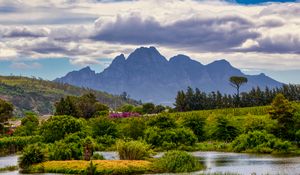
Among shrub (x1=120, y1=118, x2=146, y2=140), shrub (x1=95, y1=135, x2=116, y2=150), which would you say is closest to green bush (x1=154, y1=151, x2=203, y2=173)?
shrub (x1=95, y1=135, x2=116, y2=150)

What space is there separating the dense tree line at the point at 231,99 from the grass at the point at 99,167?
110m

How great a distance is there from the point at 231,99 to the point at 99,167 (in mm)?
118833

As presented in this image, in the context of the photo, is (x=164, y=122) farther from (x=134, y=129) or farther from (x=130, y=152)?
(x=130, y=152)

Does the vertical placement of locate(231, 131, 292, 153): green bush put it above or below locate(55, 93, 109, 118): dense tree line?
below

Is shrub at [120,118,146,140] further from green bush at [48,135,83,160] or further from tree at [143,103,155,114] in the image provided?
tree at [143,103,155,114]

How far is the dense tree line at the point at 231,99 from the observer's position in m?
172

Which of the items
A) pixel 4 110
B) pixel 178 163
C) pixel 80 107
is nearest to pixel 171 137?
pixel 178 163

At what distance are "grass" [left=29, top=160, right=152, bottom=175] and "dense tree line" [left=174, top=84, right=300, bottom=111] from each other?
11044cm

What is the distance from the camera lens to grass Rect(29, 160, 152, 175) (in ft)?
202

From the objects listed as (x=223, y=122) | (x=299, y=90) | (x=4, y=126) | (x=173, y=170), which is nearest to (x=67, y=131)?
(x=223, y=122)

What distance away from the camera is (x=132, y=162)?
6444 cm

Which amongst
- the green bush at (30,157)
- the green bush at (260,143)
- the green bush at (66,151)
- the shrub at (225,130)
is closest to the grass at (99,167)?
the green bush at (30,157)

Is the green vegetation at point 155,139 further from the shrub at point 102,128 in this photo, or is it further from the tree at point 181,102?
the tree at point 181,102

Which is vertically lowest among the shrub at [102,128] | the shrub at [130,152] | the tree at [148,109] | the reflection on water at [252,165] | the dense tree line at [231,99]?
the reflection on water at [252,165]
